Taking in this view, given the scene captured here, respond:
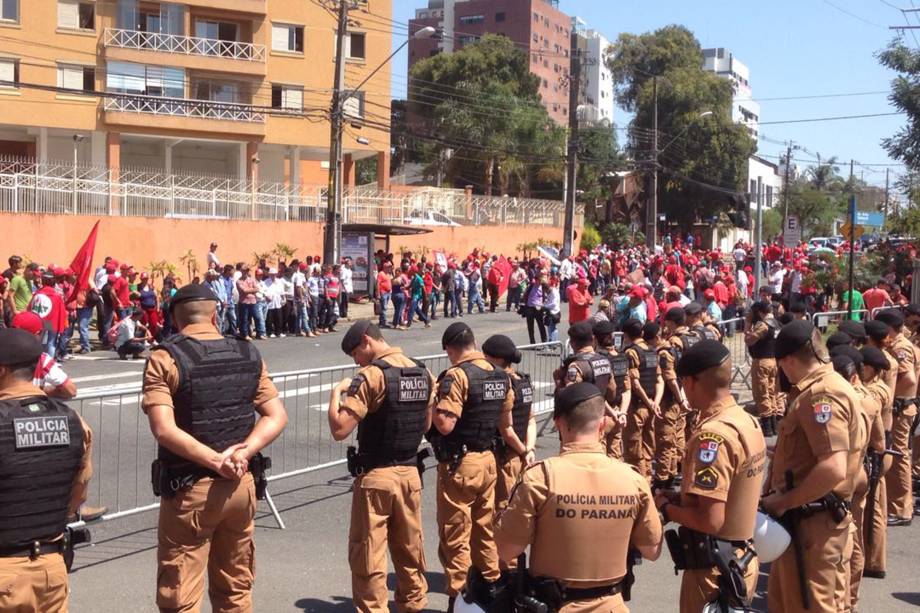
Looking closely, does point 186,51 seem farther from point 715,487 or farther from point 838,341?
point 715,487

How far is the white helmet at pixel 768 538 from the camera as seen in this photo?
5.22 meters

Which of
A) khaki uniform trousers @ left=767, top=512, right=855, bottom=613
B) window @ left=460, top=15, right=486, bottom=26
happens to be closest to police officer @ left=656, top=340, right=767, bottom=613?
khaki uniform trousers @ left=767, top=512, right=855, bottom=613

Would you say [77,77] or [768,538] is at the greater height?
[77,77]

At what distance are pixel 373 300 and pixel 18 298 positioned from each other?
Result: 13631 mm

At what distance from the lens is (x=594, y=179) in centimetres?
6325

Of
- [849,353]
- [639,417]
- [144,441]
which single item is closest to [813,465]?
[849,353]

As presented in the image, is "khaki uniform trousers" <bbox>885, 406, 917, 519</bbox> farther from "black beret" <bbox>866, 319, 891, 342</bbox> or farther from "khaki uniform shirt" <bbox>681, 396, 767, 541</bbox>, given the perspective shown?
"khaki uniform shirt" <bbox>681, 396, 767, 541</bbox>

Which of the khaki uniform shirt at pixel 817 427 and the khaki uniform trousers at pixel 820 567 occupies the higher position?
the khaki uniform shirt at pixel 817 427

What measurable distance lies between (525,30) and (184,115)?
63.5 meters

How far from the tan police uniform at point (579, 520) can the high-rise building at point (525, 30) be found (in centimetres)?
9205

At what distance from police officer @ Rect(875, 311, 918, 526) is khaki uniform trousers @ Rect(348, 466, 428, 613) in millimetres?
4833

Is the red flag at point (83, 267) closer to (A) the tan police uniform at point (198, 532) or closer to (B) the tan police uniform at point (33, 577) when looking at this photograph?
(A) the tan police uniform at point (198, 532)

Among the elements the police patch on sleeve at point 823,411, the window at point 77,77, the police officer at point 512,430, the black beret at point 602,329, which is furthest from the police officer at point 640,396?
the window at point 77,77

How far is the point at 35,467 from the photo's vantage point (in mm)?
4539
